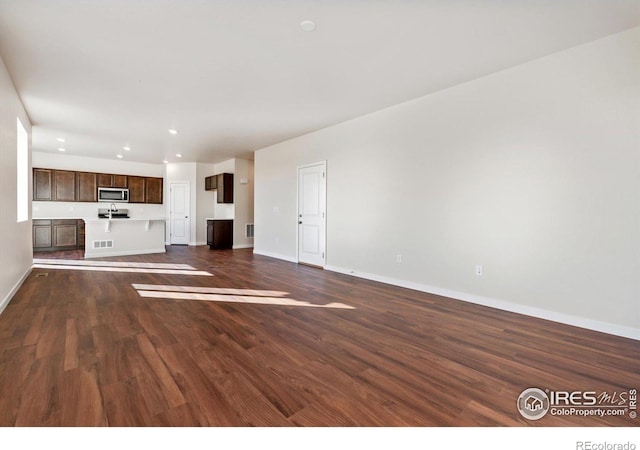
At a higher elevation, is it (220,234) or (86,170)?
(86,170)

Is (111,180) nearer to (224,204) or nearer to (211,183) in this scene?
(211,183)

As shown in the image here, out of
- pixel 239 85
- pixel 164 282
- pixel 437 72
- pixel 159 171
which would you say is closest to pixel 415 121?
pixel 437 72

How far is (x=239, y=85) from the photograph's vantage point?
3664mm

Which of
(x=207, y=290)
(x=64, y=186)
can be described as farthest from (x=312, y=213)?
(x=64, y=186)

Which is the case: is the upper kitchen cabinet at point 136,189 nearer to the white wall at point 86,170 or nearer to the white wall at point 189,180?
the white wall at point 86,170

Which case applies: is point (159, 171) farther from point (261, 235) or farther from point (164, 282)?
point (164, 282)

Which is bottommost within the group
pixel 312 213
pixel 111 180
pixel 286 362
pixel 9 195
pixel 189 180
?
pixel 286 362

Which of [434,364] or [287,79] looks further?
[287,79]

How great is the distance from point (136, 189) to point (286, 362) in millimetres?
8880

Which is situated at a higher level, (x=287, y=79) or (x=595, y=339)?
(x=287, y=79)

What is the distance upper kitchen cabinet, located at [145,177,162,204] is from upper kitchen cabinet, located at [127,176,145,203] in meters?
0.09

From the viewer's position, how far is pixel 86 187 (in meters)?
8.16
